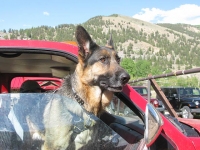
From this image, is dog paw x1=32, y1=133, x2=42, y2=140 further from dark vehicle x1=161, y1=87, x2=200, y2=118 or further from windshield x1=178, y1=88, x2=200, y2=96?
windshield x1=178, y1=88, x2=200, y2=96

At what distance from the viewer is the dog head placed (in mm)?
2613

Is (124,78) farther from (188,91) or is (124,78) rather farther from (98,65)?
(188,91)

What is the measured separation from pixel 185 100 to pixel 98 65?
16.9 meters

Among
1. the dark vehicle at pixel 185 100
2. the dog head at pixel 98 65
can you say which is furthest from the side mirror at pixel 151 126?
the dark vehicle at pixel 185 100

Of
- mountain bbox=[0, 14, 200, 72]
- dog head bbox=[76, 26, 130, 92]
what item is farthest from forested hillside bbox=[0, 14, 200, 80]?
dog head bbox=[76, 26, 130, 92]

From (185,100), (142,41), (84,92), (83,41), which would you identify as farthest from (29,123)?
(142,41)

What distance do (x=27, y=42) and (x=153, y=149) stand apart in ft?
3.99

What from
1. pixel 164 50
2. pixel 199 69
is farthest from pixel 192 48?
pixel 199 69

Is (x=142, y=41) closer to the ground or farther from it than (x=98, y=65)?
farther from it

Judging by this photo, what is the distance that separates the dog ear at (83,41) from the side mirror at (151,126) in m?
0.94

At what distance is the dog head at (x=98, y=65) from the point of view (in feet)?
8.57

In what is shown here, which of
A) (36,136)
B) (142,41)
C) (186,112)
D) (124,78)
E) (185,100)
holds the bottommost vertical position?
(186,112)

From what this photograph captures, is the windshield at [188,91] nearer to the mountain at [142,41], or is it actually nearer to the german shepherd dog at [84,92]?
the german shepherd dog at [84,92]

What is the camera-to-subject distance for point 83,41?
2.68 metres
